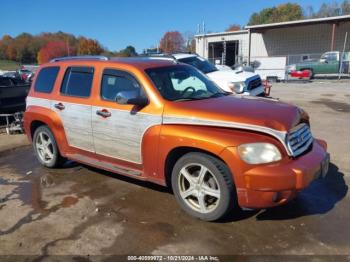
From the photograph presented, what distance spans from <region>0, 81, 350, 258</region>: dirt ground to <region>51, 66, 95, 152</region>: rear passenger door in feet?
2.24

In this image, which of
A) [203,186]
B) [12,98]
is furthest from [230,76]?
[203,186]

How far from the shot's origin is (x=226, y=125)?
13.1 feet

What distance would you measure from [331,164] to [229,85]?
4.31 m

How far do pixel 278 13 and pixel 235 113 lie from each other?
85043 mm

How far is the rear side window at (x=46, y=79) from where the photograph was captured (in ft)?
19.6

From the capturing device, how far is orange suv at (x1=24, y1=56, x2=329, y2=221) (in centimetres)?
375

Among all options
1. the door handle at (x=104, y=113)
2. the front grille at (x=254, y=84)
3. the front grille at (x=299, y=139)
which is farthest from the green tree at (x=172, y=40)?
the front grille at (x=299, y=139)

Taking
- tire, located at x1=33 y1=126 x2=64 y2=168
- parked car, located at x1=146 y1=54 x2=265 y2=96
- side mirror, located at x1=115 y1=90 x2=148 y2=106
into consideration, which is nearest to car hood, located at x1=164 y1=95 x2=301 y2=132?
side mirror, located at x1=115 y1=90 x2=148 y2=106

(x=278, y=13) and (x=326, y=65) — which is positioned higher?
(x=278, y=13)

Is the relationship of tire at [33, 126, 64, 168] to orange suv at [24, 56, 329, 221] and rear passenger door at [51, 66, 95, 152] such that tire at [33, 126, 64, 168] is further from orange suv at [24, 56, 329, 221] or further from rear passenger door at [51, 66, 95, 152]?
rear passenger door at [51, 66, 95, 152]

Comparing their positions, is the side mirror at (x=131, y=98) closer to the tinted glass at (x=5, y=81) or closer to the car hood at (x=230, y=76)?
the car hood at (x=230, y=76)

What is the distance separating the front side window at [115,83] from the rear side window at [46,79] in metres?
1.23

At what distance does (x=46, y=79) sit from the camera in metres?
6.13

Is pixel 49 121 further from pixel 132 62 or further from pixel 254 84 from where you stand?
pixel 254 84
